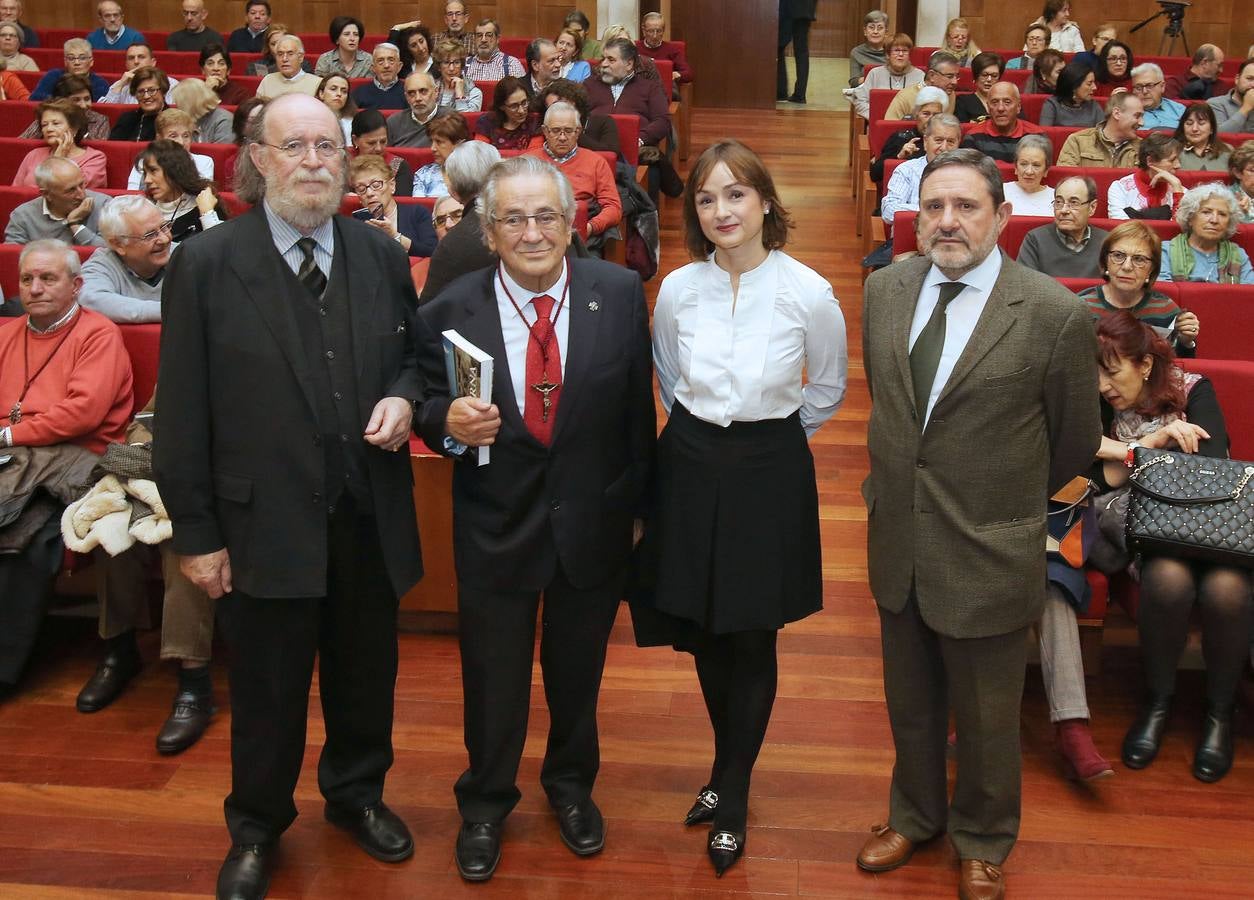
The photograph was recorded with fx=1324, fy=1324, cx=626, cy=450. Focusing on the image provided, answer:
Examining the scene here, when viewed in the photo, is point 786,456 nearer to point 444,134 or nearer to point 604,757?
point 604,757

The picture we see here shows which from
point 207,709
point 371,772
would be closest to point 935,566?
point 371,772

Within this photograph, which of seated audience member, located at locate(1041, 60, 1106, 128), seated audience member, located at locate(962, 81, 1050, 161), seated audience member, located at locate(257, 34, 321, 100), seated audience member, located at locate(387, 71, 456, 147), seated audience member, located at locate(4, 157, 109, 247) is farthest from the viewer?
seated audience member, located at locate(257, 34, 321, 100)

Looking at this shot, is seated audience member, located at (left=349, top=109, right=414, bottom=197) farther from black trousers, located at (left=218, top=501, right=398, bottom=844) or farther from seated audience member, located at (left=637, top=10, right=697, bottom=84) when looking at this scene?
black trousers, located at (left=218, top=501, right=398, bottom=844)

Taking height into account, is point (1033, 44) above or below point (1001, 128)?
above

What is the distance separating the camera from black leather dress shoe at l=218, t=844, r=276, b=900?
2.17 metres

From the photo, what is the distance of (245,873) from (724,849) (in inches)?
31.4

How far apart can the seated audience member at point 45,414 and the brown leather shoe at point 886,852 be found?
5.88 ft

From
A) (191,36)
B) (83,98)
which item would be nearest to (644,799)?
(83,98)

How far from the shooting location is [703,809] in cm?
238

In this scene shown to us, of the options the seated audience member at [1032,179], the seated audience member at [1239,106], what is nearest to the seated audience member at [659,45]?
the seated audience member at [1239,106]

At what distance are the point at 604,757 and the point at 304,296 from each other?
44.3 inches

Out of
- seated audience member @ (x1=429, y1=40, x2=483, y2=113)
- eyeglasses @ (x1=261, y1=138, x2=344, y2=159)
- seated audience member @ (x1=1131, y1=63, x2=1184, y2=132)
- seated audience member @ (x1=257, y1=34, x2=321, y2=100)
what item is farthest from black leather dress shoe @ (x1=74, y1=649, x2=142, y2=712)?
seated audience member @ (x1=1131, y1=63, x2=1184, y2=132)

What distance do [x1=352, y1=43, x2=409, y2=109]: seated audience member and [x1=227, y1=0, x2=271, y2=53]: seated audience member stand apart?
2032 millimetres

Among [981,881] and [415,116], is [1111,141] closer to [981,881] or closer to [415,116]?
[415,116]
